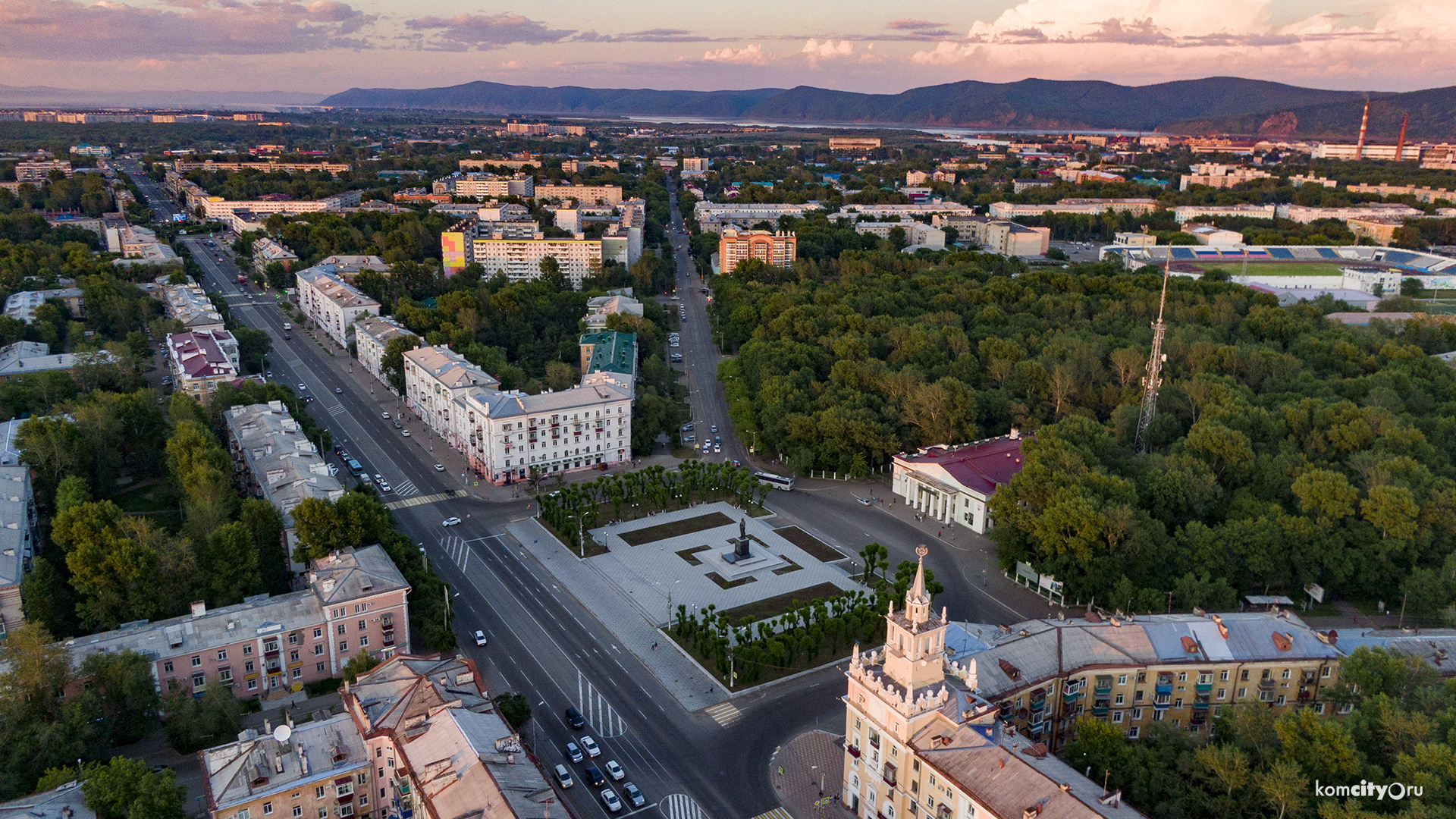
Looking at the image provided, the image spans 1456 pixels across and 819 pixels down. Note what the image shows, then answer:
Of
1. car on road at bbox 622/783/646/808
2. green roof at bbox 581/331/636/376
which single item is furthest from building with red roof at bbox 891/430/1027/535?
car on road at bbox 622/783/646/808

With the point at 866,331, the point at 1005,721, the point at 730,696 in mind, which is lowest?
the point at 730,696

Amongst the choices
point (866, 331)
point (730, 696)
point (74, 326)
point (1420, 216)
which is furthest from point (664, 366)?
point (1420, 216)

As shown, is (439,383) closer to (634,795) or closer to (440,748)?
(634,795)

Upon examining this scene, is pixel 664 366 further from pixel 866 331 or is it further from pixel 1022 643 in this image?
pixel 1022 643

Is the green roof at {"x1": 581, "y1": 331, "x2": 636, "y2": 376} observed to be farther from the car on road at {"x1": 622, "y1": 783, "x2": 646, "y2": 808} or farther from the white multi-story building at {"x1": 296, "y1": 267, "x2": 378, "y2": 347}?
the car on road at {"x1": 622, "y1": 783, "x2": 646, "y2": 808}

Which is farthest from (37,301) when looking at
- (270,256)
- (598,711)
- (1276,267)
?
(1276,267)
